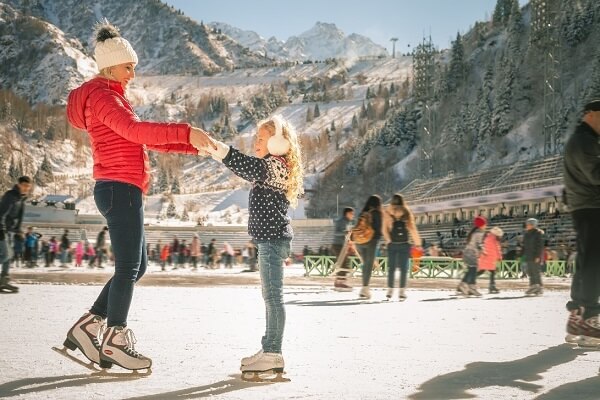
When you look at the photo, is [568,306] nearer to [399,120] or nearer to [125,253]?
[125,253]

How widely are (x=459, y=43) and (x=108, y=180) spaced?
106766 millimetres

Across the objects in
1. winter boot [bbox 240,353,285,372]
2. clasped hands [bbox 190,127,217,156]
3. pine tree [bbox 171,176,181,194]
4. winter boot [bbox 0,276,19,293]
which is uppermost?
pine tree [bbox 171,176,181,194]

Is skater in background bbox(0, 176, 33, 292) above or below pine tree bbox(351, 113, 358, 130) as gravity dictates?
below

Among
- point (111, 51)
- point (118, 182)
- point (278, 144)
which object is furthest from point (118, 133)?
point (278, 144)

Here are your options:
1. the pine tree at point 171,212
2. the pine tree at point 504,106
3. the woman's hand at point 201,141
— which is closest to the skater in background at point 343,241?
the woman's hand at point 201,141

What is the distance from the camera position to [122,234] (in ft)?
11.0

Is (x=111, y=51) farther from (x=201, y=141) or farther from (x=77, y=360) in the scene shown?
(x=77, y=360)

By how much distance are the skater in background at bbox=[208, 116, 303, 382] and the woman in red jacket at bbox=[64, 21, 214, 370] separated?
1.22 ft

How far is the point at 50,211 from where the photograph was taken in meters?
76.3

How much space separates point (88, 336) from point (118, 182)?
0.84 meters

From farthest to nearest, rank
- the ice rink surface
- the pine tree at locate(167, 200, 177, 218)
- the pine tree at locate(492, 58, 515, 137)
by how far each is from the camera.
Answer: the pine tree at locate(167, 200, 177, 218) → the pine tree at locate(492, 58, 515, 137) → the ice rink surface

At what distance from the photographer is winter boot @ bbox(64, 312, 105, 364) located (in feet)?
11.2

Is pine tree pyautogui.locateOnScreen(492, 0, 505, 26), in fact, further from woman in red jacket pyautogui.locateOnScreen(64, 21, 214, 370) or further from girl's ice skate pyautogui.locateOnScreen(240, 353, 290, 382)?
girl's ice skate pyautogui.locateOnScreen(240, 353, 290, 382)

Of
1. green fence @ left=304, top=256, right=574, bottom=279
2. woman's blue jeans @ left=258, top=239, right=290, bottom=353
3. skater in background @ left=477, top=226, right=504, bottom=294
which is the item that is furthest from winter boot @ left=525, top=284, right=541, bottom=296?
woman's blue jeans @ left=258, top=239, right=290, bottom=353
